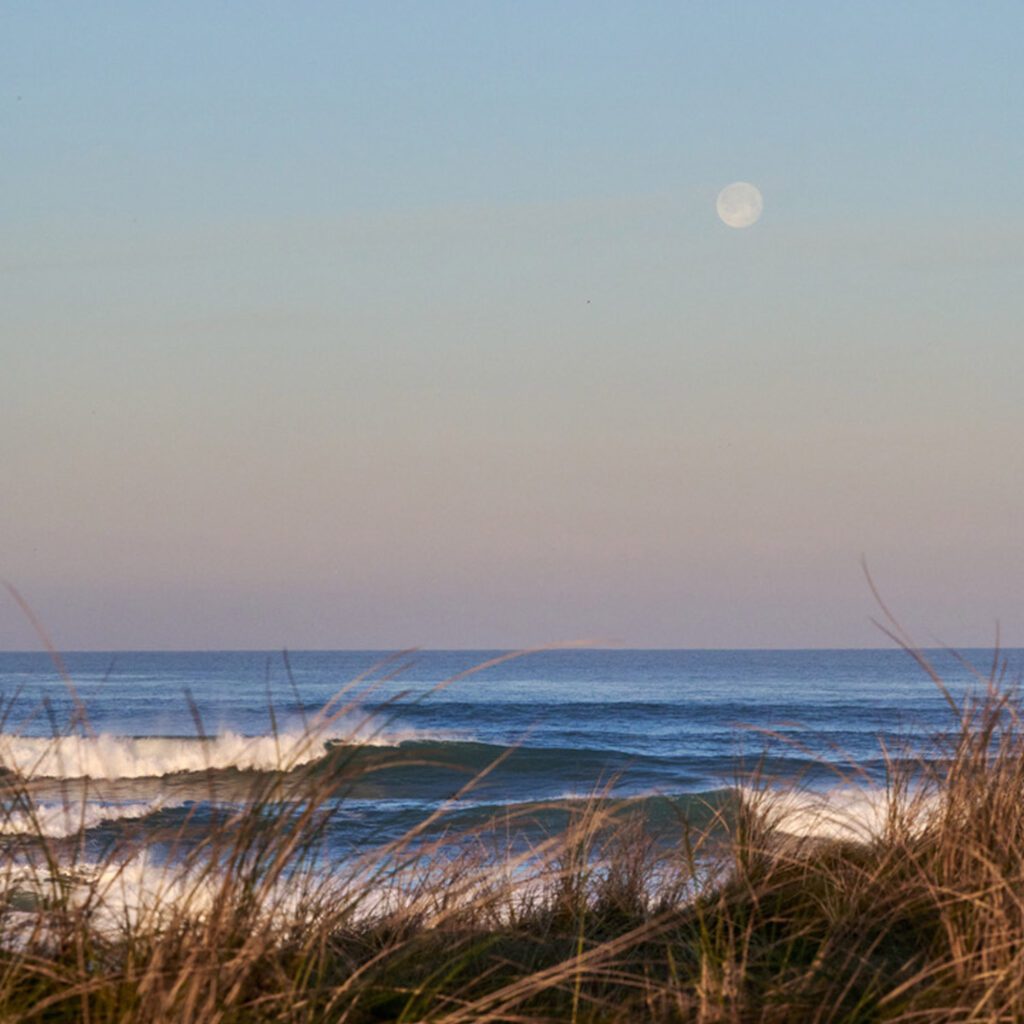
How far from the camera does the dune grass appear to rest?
2.43 m

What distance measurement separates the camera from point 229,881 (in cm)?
247

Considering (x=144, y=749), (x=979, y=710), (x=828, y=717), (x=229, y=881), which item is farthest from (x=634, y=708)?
(x=229, y=881)

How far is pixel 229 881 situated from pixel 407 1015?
0.47 meters

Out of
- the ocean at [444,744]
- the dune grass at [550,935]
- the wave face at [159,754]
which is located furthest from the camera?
Answer: the wave face at [159,754]

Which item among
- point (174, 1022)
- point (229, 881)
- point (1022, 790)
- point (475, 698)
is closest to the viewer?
point (174, 1022)

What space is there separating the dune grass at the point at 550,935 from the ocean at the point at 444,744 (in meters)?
0.17

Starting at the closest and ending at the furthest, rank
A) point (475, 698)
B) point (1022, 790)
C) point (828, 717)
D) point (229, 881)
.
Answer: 1. point (229, 881)
2. point (1022, 790)
3. point (828, 717)
4. point (475, 698)

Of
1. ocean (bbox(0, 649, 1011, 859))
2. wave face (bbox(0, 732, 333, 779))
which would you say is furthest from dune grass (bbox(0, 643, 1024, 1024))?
wave face (bbox(0, 732, 333, 779))

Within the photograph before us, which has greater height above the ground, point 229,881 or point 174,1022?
point 229,881

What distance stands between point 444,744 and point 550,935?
18.8m

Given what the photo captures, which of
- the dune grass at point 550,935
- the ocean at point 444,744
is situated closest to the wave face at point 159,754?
the ocean at point 444,744

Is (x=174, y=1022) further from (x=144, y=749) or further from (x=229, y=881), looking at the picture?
(x=144, y=749)

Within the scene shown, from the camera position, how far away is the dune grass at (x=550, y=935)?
2432 mm

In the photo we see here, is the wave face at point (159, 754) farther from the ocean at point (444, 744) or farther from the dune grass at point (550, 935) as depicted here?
the dune grass at point (550, 935)
